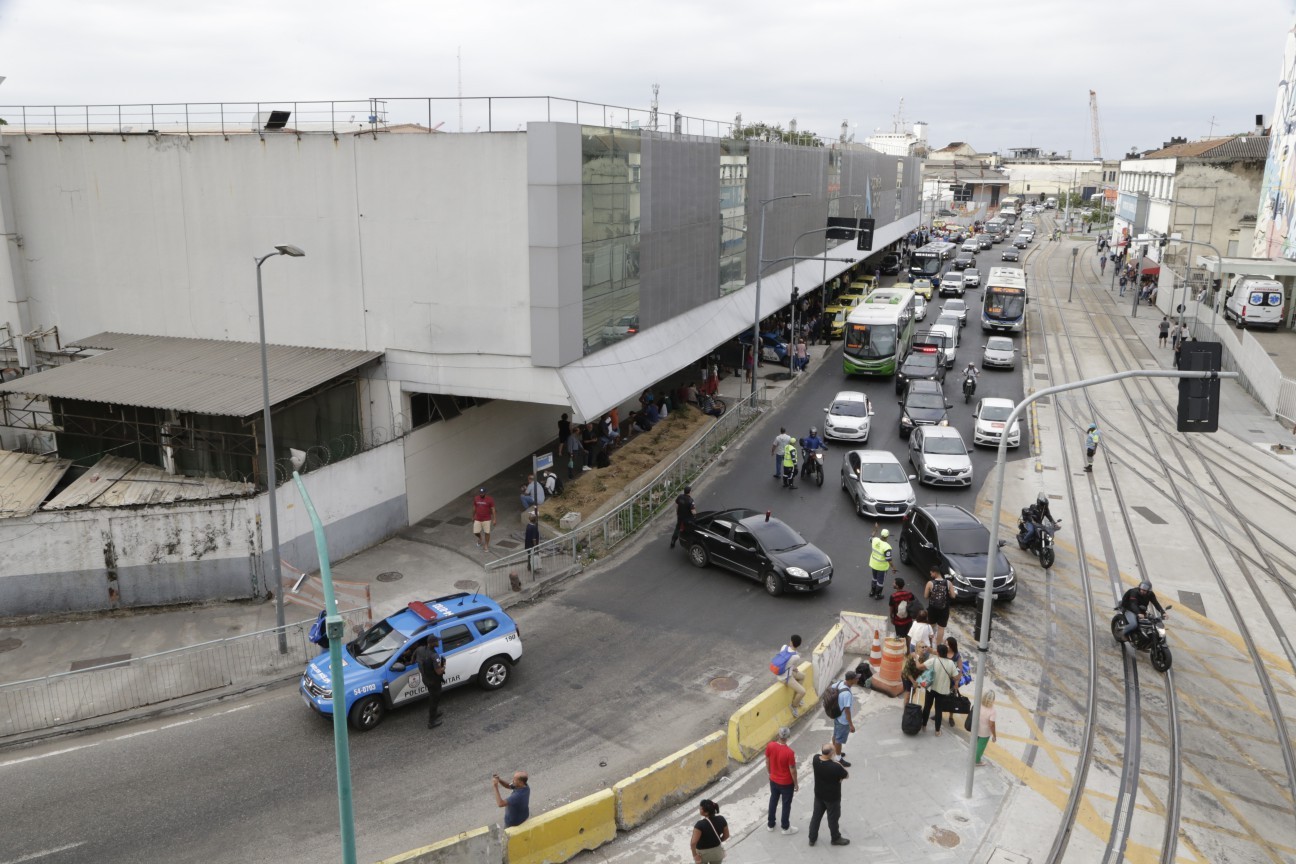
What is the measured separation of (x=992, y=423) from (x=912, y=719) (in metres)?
18.0

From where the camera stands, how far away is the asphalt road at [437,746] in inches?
470

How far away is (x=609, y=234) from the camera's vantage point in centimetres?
2489

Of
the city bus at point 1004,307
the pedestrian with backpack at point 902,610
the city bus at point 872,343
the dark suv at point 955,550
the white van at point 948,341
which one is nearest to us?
the pedestrian with backpack at point 902,610

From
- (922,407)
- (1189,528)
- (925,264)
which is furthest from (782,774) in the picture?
(925,264)

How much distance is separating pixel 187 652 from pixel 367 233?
11.2 metres

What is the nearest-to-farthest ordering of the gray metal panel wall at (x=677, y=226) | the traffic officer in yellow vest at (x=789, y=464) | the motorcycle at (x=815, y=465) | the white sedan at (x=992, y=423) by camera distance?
the traffic officer in yellow vest at (x=789, y=464)
the motorcycle at (x=815, y=465)
the gray metal panel wall at (x=677, y=226)
the white sedan at (x=992, y=423)

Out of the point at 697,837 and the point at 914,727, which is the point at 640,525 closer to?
the point at 914,727

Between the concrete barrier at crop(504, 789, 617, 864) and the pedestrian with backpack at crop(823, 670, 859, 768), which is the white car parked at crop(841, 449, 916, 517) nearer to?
the pedestrian with backpack at crop(823, 670, 859, 768)

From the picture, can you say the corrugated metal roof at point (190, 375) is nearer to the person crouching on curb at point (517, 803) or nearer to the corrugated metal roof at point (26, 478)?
the corrugated metal roof at point (26, 478)

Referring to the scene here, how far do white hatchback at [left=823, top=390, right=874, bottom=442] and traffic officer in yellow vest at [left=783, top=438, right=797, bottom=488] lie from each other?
4252mm

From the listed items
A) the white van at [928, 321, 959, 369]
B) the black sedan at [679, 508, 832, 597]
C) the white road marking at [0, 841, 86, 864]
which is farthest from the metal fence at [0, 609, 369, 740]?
the white van at [928, 321, 959, 369]

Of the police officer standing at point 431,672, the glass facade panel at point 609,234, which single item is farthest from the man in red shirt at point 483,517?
the police officer standing at point 431,672

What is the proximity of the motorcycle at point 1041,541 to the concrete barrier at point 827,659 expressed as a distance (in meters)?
6.59

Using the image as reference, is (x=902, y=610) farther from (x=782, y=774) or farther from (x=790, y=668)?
(x=782, y=774)
